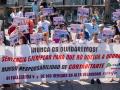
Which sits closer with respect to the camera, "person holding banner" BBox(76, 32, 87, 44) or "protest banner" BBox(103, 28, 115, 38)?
"person holding banner" BBox(76, 32, 87, 44)

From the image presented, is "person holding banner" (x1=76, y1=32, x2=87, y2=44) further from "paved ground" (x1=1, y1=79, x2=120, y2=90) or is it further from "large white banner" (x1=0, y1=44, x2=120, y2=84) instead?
"paved ground" (x1=1, y1=79, x2=120, y2=90)

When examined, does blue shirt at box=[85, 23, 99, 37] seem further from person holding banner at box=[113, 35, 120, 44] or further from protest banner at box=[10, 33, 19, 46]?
protest banner at box=[10, 33, 19, 46]

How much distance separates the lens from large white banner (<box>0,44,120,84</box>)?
53.6 ft

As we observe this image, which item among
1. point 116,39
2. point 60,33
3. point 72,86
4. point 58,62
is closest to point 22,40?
point 60,33

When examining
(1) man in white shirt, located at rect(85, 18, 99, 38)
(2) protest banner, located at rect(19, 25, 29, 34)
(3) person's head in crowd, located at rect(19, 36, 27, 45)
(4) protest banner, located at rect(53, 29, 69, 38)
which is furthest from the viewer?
(1) man in white shirt, located at rect(85, 18, 99, 38)

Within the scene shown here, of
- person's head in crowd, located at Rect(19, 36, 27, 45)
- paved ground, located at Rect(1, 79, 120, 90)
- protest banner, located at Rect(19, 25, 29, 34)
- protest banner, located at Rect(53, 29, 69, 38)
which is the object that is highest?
protest banner, located at Rect(19, 25, 29, 34)

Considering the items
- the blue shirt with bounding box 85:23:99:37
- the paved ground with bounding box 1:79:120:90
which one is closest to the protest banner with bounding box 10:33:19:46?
the paved ground with bounding box 1:79:120:90

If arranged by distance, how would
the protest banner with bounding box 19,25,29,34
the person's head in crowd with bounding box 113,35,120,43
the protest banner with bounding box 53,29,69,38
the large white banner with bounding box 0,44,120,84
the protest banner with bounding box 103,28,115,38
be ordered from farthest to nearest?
the protest banner with bounding box 19,25,29,34 → the protest banner with bounding box 103,28,115,38 → the protest banner with bounding box 53,29,69,38 → the person's head in crowd with bounding box 113,35,120,43 → the large white banner with bounding box 0,44,120,84

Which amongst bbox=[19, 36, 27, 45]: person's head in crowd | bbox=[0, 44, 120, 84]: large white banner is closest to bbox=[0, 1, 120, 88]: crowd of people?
bbox=[19, 36, 27, 45]: person's head in crowd

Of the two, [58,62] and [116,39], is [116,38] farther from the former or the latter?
[58,62]

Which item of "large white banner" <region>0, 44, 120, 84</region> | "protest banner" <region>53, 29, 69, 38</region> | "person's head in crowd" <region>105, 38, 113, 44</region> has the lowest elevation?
A: "large white banner" <region>0, 44, 120, 84</region>

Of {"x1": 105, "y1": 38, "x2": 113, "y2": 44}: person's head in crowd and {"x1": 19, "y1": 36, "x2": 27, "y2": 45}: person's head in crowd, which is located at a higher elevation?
{"x1": 19, "y1": 36, "x2": 27, "y2": 45}: person's head in crowd

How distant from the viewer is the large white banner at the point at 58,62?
16328 millimetres

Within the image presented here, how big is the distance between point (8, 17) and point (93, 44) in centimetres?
1156
